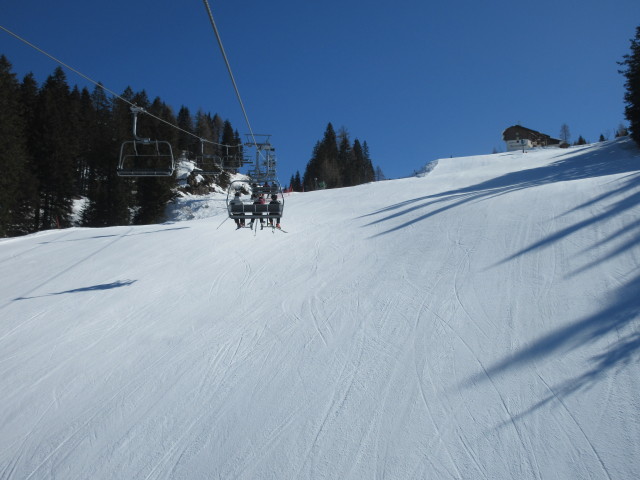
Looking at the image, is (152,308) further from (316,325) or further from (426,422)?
(426,422)

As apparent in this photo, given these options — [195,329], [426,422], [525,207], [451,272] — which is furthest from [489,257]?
[195,329]

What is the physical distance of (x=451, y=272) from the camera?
10000 millimetres

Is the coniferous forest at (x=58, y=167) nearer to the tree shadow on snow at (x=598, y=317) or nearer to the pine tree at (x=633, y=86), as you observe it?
the tree shadow on snow at (x=598, y=317)

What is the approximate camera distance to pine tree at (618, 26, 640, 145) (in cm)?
3114

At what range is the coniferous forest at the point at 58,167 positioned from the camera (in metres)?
23.2

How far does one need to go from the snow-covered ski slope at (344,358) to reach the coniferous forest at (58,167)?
14.1 m

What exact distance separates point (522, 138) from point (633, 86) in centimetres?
5113

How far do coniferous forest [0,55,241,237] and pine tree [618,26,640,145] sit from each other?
35868mm

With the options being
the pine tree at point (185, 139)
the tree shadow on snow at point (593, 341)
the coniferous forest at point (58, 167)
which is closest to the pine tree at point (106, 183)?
the coniferous forest at point (58, 167)

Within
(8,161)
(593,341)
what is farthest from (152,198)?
(593,341)

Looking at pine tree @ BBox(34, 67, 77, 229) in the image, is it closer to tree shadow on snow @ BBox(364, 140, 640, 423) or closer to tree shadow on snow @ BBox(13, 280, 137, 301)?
tree shadow on snow @ BBox(13, 280, 137, 301)

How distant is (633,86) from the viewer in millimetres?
31656

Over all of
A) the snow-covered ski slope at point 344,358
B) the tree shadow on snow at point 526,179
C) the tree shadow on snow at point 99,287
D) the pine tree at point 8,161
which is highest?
the pine tree at point 8,161

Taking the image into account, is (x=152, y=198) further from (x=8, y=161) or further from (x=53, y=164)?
(x=8, y=161)
